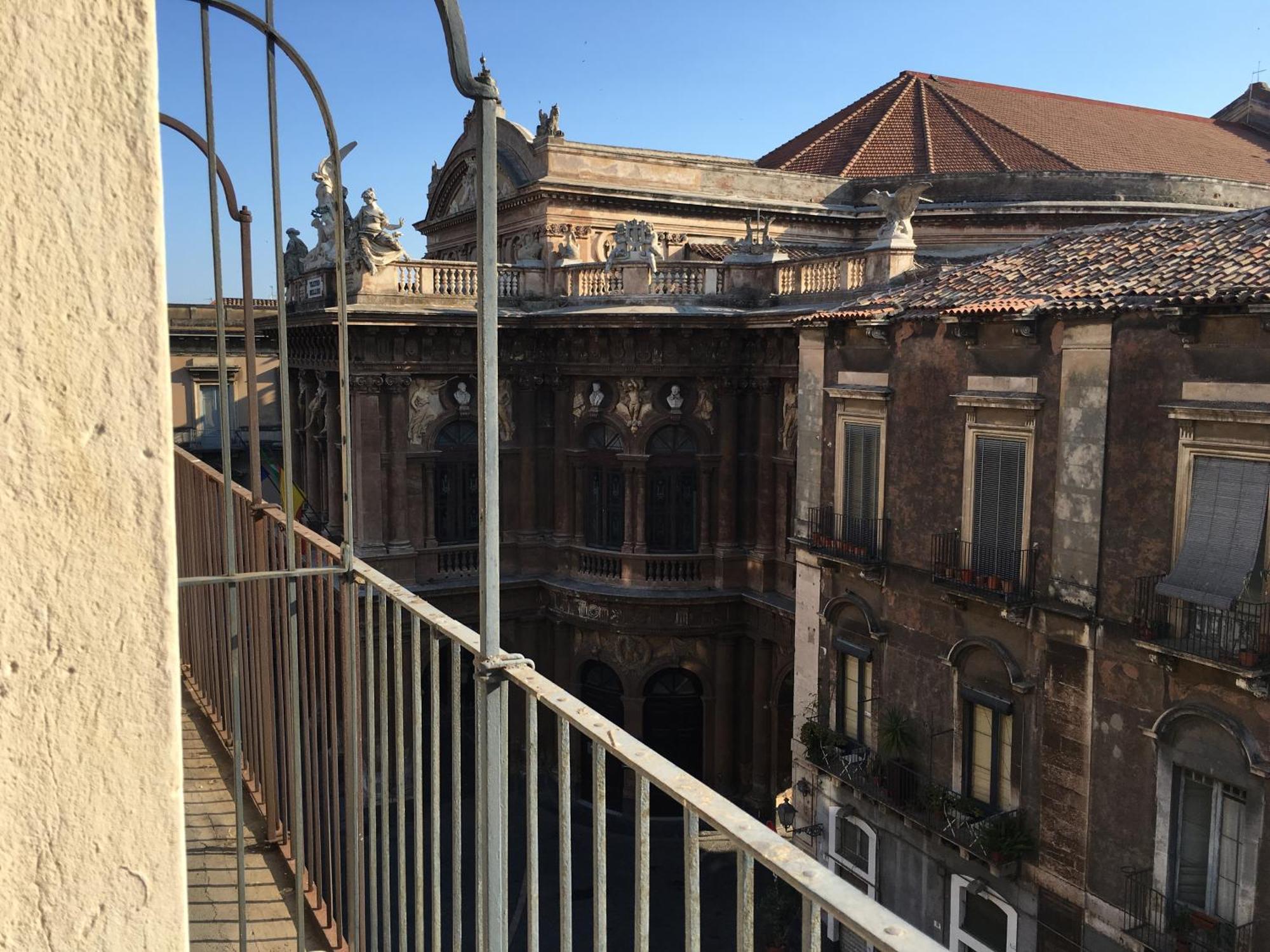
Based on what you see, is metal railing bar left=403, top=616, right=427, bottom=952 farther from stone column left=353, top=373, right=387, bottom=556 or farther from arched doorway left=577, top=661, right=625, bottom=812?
arched doorway left=577, top=661, right=625, bottom=812

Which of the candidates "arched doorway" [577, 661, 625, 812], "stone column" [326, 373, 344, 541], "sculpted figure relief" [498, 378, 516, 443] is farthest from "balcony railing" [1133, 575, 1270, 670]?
"stone column" [326, 373, 344, 541]

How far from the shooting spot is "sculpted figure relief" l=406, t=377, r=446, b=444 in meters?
21.8

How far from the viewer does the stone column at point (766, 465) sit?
2181 cm

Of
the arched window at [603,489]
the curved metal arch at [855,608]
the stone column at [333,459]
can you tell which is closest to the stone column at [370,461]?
the stone column at [333,459]

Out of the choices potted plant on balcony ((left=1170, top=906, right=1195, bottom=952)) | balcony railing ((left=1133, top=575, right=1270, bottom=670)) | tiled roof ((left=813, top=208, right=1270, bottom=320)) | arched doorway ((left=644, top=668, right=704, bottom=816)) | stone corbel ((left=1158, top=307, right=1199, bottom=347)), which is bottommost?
arched doorway ((left=644, top=668, right=704, bottom=816))

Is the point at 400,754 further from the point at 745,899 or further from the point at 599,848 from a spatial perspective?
the point at 745,899

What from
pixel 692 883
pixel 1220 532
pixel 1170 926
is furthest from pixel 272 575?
pixel 1170 926

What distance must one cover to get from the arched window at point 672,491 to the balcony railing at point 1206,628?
10.9 metres

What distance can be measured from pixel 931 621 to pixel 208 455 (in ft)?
85.8

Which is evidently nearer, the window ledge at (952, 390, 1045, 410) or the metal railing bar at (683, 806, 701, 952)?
the metal railing bar at (683, 806, 701, 952)

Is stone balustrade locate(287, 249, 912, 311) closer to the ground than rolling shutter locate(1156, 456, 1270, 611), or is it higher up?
higher up

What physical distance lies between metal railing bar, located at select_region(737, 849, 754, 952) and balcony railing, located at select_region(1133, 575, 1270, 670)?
10395 mm

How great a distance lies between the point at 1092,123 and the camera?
3162cm

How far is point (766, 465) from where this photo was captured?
21922 mm
